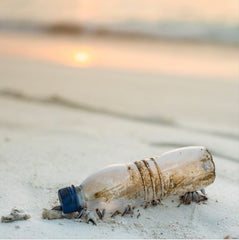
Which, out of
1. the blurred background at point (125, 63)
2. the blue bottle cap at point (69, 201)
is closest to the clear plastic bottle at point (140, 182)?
the blue bottle cap at point (69, 201)

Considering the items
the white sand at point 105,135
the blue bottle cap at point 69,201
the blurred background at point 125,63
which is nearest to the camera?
the blue bottle cap at point 69,201

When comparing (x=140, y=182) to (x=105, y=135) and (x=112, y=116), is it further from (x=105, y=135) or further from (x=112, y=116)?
(x=112, y=116)

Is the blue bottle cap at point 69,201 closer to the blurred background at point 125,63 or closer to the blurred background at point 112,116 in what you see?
the blurred background at point 112,116

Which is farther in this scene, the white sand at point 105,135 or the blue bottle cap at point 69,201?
the white sand at point 105,135

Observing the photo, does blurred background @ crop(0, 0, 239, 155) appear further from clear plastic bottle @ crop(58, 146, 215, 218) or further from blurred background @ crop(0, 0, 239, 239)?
clear plastic bottle @ crop(58, 146, 215, 218)

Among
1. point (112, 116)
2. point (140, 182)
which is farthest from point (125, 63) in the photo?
point (140, 182)

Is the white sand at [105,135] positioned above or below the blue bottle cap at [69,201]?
below

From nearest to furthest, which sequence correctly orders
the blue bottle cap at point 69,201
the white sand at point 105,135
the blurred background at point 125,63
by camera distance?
the blue bottle cap at point 69,201, the white sand at point 105,135, the blurred background at point 125,63
